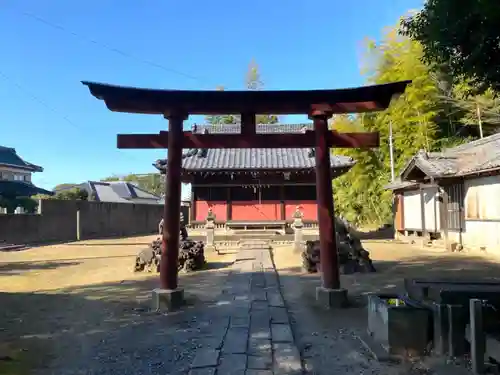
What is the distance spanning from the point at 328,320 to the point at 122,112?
14.6 ft

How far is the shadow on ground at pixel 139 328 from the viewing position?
4004 mm

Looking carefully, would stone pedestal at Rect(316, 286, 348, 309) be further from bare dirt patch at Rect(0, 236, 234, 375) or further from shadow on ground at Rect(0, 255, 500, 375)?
bare dirt patch at Rect(0, 236, 234, 375)

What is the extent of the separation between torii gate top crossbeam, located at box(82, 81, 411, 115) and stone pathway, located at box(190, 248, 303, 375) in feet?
9.90

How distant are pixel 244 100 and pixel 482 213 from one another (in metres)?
10.2

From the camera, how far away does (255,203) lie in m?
20.2

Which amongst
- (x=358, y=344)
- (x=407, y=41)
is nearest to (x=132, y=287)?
(x=358, y=344)

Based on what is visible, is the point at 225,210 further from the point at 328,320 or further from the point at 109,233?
the point at 328,320

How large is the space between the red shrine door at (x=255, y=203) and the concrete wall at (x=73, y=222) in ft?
27.8

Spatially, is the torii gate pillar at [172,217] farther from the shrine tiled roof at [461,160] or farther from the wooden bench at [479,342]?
the shrine tiled roof at [461,160]

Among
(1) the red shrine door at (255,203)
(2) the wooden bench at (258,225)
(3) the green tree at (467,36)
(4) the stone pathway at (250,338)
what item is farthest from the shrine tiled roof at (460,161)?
(4) the stone pathway at (250,338)

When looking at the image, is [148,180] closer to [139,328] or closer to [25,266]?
[25,266]

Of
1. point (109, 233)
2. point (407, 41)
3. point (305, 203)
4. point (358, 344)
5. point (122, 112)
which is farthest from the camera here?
point (109, 233)

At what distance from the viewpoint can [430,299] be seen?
4.22 m

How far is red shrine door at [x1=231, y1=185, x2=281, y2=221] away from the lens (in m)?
20.1
